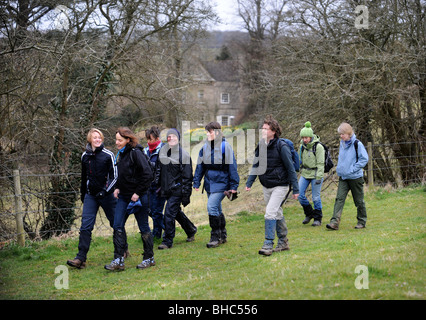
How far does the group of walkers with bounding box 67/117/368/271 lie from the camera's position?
22.2 ft

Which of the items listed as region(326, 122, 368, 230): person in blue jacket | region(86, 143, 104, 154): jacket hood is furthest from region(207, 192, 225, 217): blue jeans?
region(326, 122, 368, 230): person in blue jacket

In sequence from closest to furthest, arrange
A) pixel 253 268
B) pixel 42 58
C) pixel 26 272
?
pixel 253 268 < pixel 26 272 < pixel 42 58

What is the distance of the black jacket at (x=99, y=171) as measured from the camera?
704 centimetres

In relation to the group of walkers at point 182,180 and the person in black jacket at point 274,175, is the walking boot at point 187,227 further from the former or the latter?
the person in black jacket at point 274,175

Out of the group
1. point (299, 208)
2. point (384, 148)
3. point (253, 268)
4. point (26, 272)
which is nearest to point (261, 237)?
point (253, 268)

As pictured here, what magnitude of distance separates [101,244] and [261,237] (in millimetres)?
3395

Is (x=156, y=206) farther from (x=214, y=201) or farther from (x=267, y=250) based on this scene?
(x=267, y=250)

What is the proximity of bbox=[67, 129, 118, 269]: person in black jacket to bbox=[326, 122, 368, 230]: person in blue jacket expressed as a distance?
14.8 ft

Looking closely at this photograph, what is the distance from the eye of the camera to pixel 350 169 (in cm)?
854

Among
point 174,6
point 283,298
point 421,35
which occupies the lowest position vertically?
point 283,298
